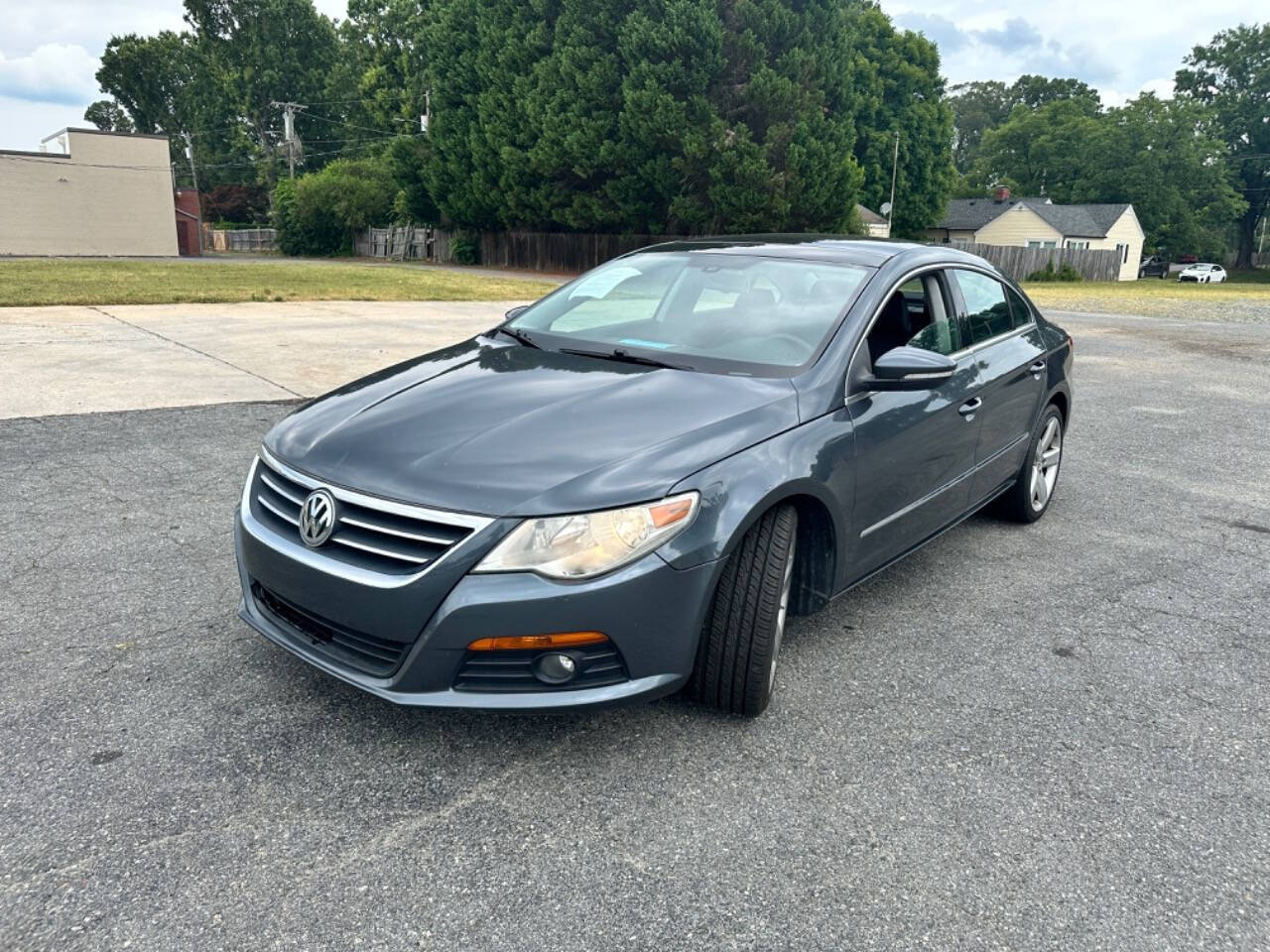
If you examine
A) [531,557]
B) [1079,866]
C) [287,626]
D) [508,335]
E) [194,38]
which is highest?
[194,38]

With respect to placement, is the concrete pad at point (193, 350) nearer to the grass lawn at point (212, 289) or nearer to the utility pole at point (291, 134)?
the grass lawn at point (212, 289)

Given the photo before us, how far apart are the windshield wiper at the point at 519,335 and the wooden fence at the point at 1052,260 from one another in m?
44.1

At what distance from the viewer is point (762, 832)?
8.09 ft

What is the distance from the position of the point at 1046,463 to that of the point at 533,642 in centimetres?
386

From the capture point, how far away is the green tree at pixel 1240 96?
69812 mm

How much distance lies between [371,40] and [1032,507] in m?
71.3

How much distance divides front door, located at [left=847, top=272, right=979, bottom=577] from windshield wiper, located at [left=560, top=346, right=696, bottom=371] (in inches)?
24.2

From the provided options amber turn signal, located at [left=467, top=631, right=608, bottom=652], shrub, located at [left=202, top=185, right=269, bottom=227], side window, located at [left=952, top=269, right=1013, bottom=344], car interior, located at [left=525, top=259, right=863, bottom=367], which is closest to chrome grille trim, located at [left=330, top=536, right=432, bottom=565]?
amber turn signal, located at [left=467, top=631, right=608, bottom=652]

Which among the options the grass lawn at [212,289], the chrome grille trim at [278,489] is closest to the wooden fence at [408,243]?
the grass lawn at [212,289]

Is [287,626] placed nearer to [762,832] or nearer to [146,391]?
[762,832]

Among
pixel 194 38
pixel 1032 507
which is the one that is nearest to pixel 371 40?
pixel 194 38

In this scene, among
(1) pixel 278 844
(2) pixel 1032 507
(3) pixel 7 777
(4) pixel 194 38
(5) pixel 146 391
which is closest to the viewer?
(1) pixel 278 844

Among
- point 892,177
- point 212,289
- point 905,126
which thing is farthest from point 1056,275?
point 212,289

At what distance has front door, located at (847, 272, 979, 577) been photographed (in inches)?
132
